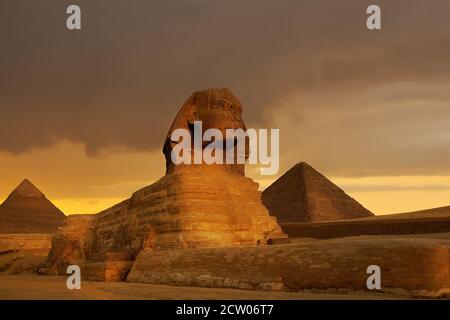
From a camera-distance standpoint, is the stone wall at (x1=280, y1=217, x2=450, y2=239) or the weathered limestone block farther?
the stone wall at (x1=280, y1=217, x2=450, y2=239)

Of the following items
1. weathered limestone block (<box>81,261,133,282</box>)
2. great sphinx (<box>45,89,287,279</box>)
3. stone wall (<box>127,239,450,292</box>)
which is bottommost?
weathered limestone block (<box>81,261,133,282</box>)

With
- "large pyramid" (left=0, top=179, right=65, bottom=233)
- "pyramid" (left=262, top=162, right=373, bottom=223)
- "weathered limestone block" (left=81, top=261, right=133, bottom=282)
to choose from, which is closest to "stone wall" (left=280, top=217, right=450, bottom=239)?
"pyramid" (left=262, top=162, right=373, bottom=223)

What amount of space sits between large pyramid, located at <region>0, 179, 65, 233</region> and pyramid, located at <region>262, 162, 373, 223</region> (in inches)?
789

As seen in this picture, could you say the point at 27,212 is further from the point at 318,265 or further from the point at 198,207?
the point at 318,265

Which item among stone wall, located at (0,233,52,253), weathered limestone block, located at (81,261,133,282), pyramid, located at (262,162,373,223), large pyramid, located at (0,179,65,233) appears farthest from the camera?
large pyramid, located at (0,179,65,233)

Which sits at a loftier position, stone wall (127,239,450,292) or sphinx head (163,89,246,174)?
sphinx head (163,89,246,174)

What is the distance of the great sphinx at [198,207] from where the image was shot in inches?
478

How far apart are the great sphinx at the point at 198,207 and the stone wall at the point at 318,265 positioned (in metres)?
1.10

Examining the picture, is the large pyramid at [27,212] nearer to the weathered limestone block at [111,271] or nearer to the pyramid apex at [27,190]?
the pyramid apex at [27,190]

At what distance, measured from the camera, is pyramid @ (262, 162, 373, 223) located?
28812mm

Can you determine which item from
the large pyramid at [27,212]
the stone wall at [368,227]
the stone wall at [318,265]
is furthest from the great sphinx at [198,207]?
the large pyramid at [27,212]

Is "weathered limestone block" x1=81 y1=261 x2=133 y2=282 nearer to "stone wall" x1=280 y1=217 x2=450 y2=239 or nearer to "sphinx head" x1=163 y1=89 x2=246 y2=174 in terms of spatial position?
"sphinx head" x1=163 y1=89 x2=246 y2=174
